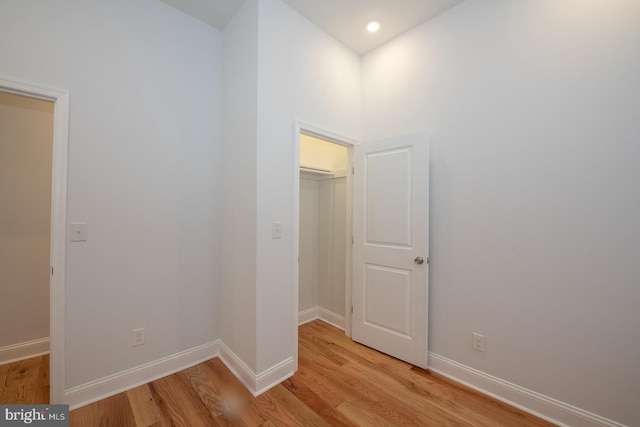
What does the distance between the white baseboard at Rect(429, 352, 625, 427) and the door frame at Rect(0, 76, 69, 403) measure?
273 centimetres

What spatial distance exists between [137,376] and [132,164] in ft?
5.34

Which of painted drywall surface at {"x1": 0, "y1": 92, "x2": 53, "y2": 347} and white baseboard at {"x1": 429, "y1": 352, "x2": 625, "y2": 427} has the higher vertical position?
painted drywall surface at {"x1": 0, "y1": 92, "x2": 53, "y2": 347}

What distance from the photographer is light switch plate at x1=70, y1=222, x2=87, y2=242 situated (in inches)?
65.4

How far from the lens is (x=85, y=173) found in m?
1.71

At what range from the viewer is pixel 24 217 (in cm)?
219

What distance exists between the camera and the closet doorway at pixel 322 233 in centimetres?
297

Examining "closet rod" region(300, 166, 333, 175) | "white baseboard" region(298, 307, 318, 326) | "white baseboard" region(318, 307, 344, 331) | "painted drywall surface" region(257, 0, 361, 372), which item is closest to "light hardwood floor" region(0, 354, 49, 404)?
"painted drywall surface" region(257, 0, 361, 372)

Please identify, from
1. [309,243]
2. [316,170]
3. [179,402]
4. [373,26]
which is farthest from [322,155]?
[179,402]

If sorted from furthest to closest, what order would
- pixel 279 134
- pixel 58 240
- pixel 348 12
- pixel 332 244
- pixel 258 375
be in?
pixel 332 244 < pixel 348 12 < pixel 279 134 < pixel 258 375 < pixel 58 240

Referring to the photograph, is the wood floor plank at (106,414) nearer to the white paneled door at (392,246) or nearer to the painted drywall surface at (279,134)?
the painted drywall surface at (279,134)

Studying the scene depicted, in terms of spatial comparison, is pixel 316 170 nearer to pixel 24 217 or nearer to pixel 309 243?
pixel 309 243

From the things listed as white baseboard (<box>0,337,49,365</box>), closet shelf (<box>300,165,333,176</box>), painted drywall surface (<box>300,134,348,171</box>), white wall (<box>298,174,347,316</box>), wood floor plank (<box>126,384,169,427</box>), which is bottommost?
wood floor plank (<box>126,384,169,427</box>)

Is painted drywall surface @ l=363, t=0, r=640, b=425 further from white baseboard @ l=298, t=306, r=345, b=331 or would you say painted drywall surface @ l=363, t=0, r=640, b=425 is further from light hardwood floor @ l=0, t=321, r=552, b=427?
white baseboard @ l=298, t=306, r=345, b=331

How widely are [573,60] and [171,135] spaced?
2921mm
